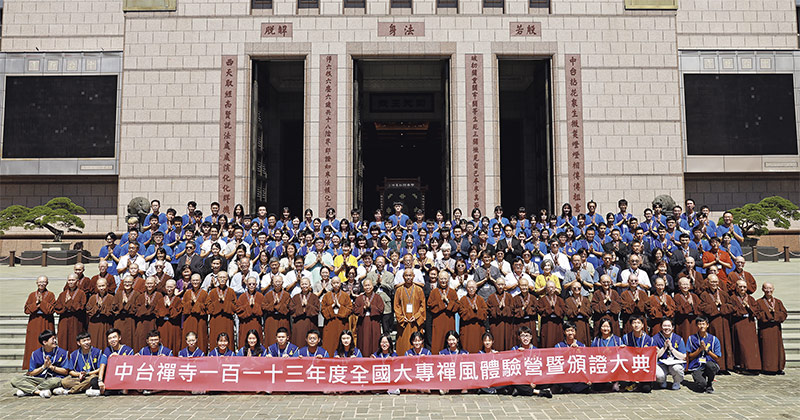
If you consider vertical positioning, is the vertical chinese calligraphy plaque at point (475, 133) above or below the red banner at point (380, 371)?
above

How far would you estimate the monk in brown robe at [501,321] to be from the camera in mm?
8252

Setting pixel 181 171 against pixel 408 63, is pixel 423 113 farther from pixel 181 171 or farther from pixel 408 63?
pixel 181 171

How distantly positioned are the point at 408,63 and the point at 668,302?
16.7 meters

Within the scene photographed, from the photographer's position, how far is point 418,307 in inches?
329

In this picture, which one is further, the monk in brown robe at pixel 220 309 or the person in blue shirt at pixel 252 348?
the monk in brown robe at pixel 220 309

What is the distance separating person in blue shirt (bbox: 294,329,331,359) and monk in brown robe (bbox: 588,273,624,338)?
12.6 feet

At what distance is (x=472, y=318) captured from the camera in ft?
26.9

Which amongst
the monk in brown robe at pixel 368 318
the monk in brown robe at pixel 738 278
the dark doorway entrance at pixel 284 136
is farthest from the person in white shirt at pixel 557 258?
the dark doorway entrance at pixel 284 136

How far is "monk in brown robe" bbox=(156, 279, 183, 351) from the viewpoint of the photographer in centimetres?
833

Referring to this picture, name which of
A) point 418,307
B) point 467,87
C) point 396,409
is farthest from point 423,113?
point 396,409

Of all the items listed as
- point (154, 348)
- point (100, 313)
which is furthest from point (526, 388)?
point (100, 313)

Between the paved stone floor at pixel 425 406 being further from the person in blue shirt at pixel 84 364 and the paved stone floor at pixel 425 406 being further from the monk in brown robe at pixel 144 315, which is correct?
the monk in brown robe at pixel 144 315

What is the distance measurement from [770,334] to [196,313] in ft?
31.5

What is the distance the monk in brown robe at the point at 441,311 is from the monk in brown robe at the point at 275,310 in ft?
5.43
